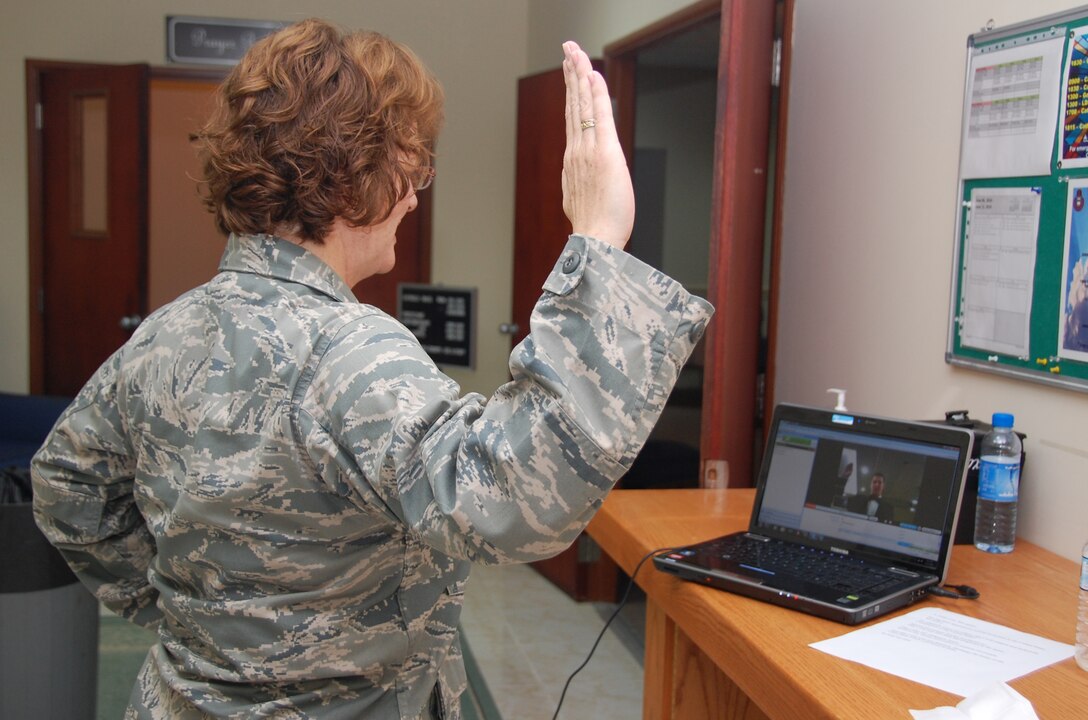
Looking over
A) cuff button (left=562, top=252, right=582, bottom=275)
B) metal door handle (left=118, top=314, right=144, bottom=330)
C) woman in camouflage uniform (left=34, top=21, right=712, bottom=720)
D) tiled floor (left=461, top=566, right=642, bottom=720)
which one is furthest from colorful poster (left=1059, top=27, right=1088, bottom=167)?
metal door handle (left=118, top=314, right=144, bottom=330)

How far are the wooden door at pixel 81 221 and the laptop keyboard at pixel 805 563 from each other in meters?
3.97

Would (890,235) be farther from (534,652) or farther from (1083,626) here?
(534,652)

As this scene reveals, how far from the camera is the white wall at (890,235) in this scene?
172 cm

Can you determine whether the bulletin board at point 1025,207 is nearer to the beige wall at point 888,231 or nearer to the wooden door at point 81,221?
the beige wall at point 888,231

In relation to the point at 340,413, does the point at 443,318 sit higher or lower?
lower

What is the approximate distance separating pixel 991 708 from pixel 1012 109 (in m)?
1.16

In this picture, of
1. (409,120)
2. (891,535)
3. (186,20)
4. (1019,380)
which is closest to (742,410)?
(1019,380)

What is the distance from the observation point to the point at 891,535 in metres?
1.52

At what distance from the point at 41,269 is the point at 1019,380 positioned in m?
4.81

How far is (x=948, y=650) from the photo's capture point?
3.97ft

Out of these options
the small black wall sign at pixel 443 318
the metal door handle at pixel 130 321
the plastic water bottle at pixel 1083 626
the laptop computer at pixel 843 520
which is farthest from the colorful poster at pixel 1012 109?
the metal door handle at pixel 130 321

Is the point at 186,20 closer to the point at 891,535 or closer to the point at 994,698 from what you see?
the point at 891,535

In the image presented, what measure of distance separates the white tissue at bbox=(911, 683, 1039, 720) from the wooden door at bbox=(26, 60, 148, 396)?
14.8ft

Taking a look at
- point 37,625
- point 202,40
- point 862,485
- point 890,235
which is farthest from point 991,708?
point 202,40
